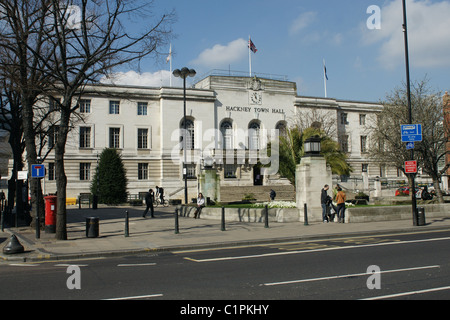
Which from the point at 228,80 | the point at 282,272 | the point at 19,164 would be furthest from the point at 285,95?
the point at 282,272

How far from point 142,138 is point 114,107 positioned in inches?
217

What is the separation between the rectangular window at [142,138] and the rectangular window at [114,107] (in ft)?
13.1

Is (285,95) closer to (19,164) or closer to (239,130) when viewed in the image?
(239,130)

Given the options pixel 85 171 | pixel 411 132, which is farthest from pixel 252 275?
pixel 85 171

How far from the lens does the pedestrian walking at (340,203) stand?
20.5 metres

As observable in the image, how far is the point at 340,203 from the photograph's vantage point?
20672mm

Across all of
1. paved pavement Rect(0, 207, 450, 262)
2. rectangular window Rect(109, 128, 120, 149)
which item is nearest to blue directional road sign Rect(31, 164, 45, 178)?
paved pavement Rect(0, 207, 450, 262)

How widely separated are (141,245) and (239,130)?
4766 centimetres

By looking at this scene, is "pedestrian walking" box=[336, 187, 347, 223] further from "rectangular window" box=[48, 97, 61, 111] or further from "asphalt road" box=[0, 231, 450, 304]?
"rectangular window" box=[48, 97, 61, 111]

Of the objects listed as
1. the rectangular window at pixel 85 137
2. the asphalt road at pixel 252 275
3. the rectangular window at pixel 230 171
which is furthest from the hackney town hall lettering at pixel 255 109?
the asphalt road at pixel 252 275

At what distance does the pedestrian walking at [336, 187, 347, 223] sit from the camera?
20.5 metres

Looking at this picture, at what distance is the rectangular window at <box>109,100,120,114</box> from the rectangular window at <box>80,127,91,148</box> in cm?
374
